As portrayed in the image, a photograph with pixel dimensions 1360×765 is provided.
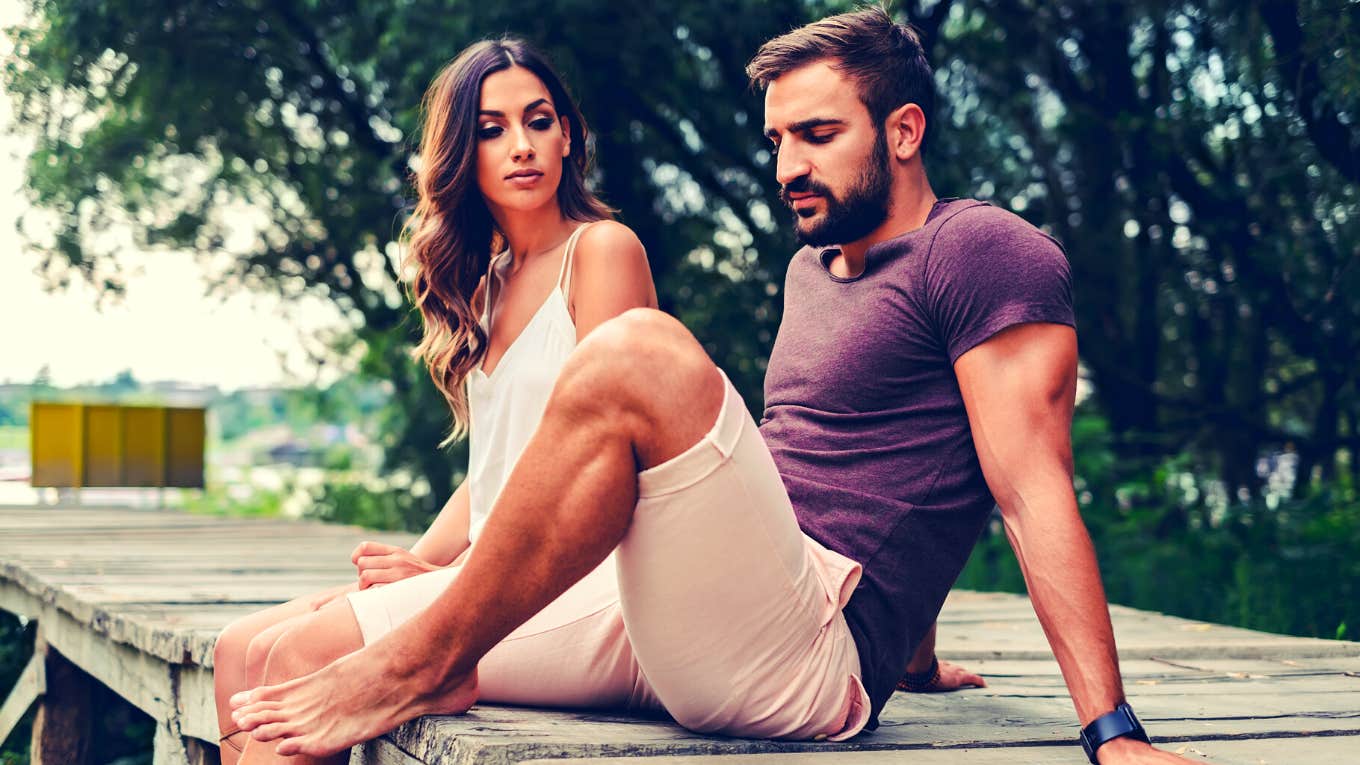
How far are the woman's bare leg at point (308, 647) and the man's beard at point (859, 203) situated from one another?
37.0 inches

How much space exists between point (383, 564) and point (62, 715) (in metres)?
3.31

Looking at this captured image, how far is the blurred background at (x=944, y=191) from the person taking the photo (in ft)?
19.4

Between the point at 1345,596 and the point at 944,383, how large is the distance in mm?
3816

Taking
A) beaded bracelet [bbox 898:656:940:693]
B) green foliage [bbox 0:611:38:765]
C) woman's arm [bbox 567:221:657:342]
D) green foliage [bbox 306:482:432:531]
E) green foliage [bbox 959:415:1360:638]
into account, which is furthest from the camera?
green foliage [bbox 306:482:432:531]

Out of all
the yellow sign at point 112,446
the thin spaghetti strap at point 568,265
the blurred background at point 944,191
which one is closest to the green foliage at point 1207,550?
the blurred background at point 944,191

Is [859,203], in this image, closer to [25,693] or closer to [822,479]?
[822,479]

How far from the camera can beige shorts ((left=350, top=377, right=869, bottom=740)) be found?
177 centimetres

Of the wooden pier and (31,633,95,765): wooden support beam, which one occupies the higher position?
the wooden pier

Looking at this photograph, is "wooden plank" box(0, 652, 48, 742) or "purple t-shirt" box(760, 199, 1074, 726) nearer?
"purple t-shirt" box(760, 199, 1074, 726)

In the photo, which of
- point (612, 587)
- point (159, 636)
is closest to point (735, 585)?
point (612, 587)

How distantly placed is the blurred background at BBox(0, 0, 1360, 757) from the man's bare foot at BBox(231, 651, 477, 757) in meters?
3.22

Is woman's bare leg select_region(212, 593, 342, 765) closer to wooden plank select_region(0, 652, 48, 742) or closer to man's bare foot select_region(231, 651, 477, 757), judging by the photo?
man's bare foot select_region(231, 651, 477, 757)

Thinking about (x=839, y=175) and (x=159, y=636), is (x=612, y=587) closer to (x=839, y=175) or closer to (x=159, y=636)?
(x=839, y=175)

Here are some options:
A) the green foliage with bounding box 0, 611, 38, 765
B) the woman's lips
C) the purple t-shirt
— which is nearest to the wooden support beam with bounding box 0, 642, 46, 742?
the green foliage with bounding box 0, 611, 38, 765
